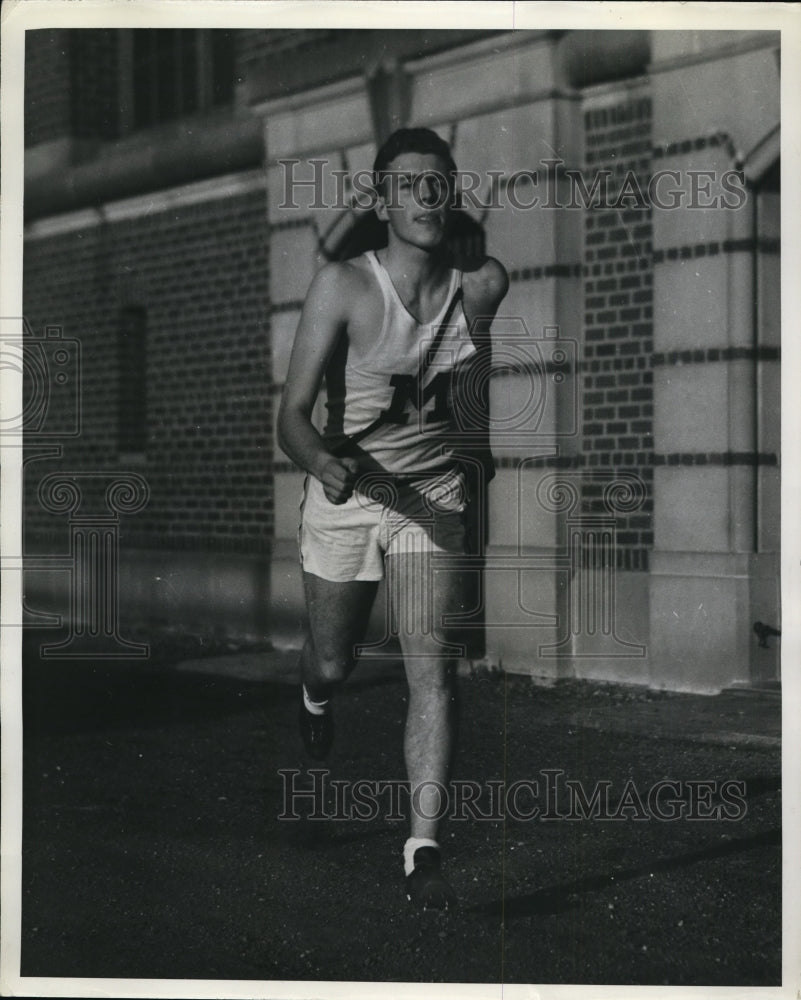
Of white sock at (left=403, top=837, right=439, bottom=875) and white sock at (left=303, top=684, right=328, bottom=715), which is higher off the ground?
white sock at (left=303, top=684, right=328, bottom=715)

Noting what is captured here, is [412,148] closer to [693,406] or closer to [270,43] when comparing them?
[270,43]

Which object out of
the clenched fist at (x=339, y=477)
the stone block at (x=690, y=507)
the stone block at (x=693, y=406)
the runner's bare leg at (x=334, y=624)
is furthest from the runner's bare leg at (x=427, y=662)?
the stone block at (x=693, y=406)

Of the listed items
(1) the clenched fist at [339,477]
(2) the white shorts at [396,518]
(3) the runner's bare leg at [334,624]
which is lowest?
(3) the runner's bare leg at [334,624]

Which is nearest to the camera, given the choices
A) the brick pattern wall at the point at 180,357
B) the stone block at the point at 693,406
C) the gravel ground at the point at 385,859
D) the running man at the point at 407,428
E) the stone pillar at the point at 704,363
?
the gravel ground at the point at 385,859

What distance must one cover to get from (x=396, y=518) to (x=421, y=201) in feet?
3.00

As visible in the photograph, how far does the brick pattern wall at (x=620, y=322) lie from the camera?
14.4 feet

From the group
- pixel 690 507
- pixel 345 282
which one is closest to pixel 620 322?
pixel 690 507

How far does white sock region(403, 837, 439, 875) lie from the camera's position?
4.16 metres

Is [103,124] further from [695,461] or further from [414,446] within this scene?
[695,461]

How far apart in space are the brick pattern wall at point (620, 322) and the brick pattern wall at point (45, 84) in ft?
5.37

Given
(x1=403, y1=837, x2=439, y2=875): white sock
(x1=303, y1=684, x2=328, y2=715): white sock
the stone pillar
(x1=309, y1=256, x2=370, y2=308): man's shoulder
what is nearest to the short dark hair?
(x1=309, y1=256, x2=370, y2=308): man's shoulder

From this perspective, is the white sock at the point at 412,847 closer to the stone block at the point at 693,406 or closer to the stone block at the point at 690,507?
the stone block at the point at 690,507

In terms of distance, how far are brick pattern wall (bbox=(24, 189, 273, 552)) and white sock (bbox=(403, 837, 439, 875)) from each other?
0.99m

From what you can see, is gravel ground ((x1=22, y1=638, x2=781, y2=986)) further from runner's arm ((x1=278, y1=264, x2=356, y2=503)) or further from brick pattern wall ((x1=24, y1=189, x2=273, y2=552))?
runner's arm ((x1=278, y1=264, x2=356, y2=503))
